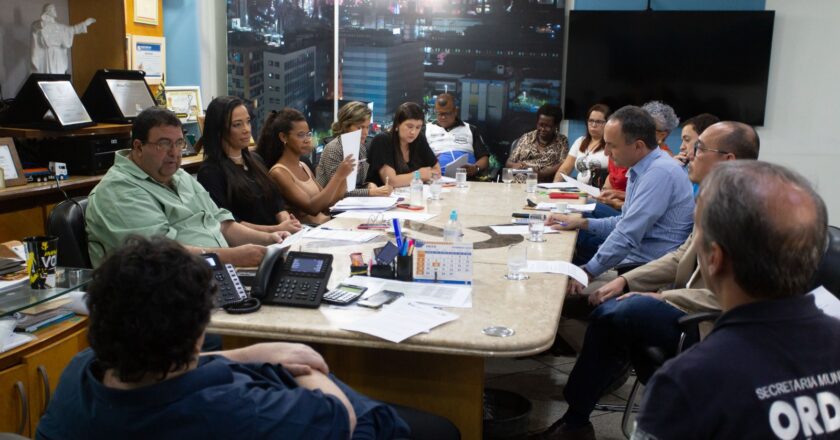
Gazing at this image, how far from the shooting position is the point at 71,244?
2.66m

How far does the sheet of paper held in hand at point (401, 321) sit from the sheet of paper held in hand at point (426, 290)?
7 cm

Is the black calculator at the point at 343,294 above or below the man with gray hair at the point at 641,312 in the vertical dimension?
above

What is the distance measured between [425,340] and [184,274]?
844mm

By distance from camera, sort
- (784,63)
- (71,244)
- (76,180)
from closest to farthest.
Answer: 1. (71,244)
2. (76,180)
3. (784,63)

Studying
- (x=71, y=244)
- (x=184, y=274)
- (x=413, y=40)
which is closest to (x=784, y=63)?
(x=413, y=40)

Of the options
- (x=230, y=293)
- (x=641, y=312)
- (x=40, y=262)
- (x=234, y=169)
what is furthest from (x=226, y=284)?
(x=234, y=169)

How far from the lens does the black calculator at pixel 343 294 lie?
2227 millimetres

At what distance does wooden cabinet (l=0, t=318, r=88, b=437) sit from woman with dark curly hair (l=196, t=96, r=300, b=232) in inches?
51.1

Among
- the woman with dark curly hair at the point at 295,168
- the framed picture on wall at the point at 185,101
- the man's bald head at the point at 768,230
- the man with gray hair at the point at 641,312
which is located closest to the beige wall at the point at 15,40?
the framed picture on wall at the point at 185,101

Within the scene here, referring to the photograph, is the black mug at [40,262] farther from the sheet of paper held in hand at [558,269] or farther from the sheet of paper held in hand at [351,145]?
the sheet of paper held in hand at [351,145]

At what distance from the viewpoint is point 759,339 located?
1146 mm

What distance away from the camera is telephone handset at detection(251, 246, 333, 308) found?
221cm

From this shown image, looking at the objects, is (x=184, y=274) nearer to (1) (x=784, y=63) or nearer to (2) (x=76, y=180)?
(2) (x=76, y=180)

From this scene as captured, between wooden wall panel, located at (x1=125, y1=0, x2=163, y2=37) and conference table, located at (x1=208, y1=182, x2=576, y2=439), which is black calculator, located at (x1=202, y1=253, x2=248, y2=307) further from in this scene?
wooden wall panel, located at (x1=125, y1=0, x2=163, y2=37)
